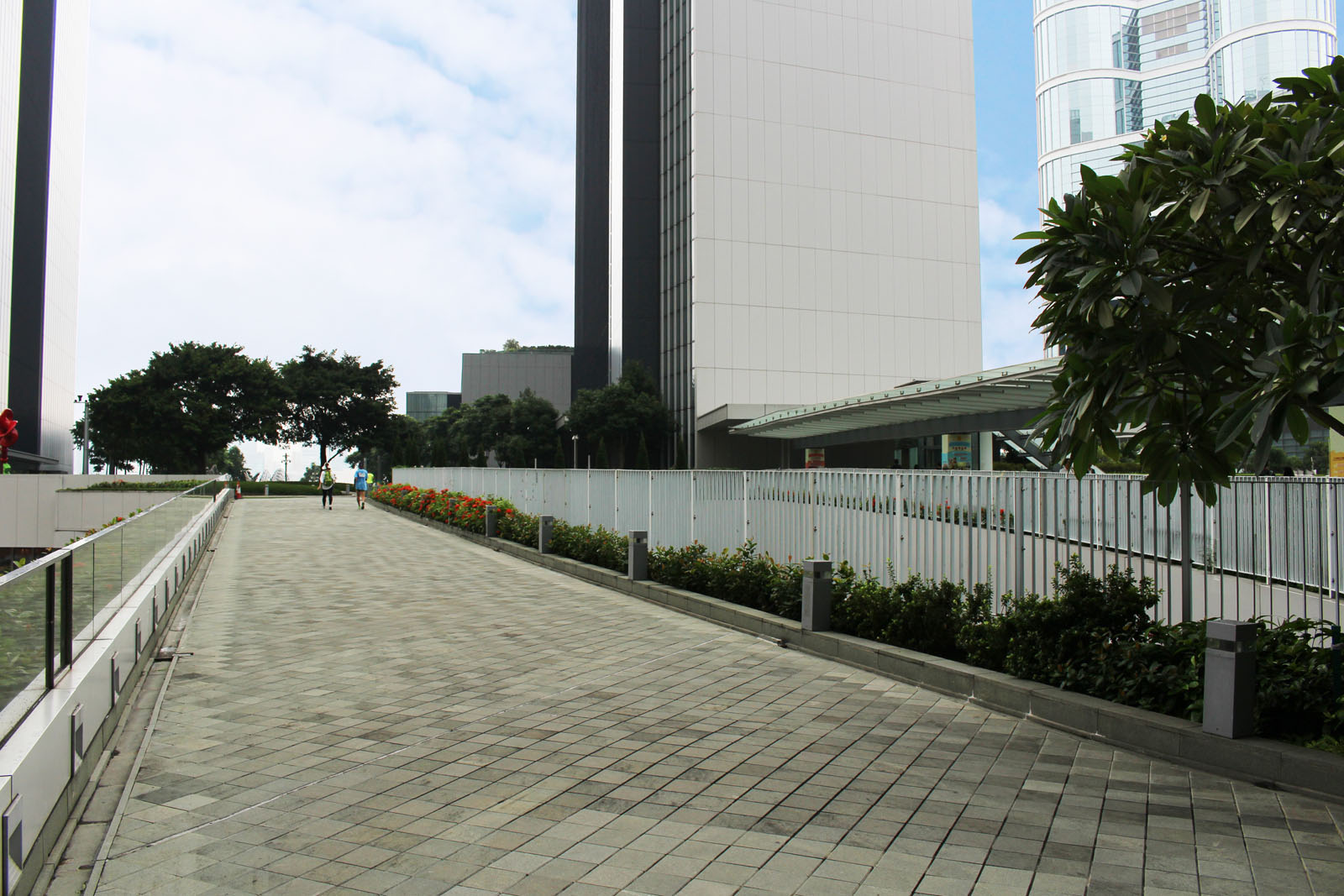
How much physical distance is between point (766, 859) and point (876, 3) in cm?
6807

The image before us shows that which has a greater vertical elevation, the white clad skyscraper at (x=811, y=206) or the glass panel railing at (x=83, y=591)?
the white clad skyscraper at (x=811, y=206)

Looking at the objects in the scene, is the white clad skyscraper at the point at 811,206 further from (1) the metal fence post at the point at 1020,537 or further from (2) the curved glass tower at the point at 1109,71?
(2) the curved glass tower at the point at 1109,71

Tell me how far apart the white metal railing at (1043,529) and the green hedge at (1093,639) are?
23 centimetres

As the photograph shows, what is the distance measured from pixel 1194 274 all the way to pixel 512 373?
122826mm

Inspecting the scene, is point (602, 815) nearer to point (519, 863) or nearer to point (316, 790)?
point (519, 863)

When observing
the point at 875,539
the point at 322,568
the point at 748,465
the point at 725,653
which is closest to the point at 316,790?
the point at 725,653

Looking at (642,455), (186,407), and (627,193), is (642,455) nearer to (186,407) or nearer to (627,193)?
(627,193)

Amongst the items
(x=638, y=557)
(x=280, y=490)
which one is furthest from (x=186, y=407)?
(x=638, y=557)

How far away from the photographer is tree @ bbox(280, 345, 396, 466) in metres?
70.5

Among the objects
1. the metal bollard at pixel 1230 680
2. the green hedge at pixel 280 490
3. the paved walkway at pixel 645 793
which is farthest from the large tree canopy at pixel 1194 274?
the green hedge at pixel 280 490

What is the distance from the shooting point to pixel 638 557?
1345 centimetres

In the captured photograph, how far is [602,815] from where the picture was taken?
4.66 metres

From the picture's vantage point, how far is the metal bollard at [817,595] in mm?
9078

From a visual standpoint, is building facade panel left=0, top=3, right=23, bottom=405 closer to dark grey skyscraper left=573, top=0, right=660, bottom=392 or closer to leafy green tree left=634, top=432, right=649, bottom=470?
leafy green tree left=634, top=432, right=649, bottom=470
